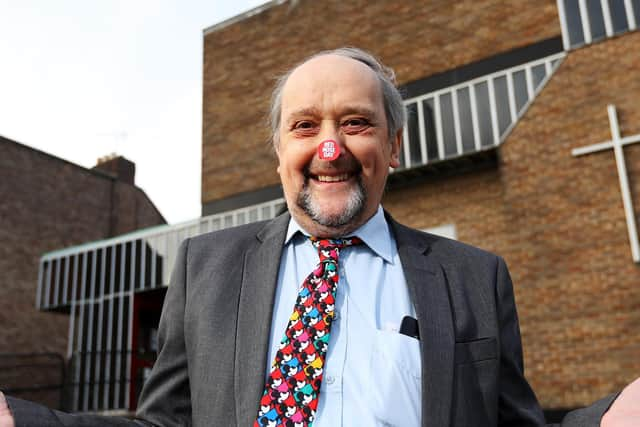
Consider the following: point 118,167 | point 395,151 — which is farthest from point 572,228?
point 118,167

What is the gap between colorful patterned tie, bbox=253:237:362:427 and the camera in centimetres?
152

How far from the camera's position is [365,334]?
1.66 meters

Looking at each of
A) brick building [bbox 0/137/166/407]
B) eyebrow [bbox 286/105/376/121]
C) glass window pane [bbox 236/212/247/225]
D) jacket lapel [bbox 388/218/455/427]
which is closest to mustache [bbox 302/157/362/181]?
eyebrow [bbox 286/105/376/121]

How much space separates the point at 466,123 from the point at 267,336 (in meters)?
10.2

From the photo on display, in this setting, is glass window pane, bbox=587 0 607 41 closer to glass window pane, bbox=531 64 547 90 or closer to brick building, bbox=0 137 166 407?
glass window pane, bbox=531 64 547 90

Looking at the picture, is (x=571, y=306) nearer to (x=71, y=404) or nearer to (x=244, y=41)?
(x=244, y=41)

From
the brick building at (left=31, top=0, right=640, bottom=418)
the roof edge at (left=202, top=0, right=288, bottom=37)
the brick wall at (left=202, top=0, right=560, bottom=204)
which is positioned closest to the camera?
the brick building at (left=31, top=0, right=640, bottom=418)

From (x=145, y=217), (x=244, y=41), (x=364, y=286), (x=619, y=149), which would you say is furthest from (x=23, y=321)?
(x=364, y=286)

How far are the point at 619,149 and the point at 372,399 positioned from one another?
8159 mm

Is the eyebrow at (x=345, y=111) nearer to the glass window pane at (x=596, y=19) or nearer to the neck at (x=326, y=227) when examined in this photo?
the neck at (x=326, y=227)

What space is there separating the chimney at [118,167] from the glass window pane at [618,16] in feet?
64.8

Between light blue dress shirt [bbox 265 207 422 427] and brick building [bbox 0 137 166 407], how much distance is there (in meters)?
18.1

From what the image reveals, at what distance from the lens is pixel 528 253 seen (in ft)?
30.0

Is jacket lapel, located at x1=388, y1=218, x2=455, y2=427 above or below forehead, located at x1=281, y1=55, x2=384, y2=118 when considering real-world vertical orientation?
below
